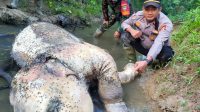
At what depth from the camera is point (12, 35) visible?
6062 mm

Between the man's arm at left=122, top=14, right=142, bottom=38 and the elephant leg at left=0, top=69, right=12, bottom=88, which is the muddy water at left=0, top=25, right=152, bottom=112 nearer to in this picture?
the elephant leg at left=0, top=69, right=12, bottom=88

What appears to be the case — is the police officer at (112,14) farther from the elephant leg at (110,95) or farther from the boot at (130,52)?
the elephant leg at (110,95)

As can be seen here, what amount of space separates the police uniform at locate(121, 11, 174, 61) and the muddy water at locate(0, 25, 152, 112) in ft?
1.41

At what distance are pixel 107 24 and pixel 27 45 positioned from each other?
282 centimetres

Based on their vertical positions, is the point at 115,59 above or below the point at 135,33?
below

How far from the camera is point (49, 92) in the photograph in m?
2.69

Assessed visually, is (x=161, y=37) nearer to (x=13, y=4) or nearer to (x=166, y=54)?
(x=166, y=54)

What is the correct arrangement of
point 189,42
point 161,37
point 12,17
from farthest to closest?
point 12,17 < point 189,42 < point 161,37

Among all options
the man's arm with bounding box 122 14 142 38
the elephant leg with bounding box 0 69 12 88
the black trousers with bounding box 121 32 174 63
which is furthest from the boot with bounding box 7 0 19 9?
the man's arm with bounding box 122 14 142 38

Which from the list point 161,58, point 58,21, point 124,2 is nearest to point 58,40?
point 161,58

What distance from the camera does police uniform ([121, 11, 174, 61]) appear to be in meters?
4.08

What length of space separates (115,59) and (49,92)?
2710 mm

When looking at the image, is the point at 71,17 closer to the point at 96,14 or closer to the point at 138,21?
the point at 96,14

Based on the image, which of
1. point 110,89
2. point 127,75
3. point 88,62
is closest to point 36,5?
point 127,75
